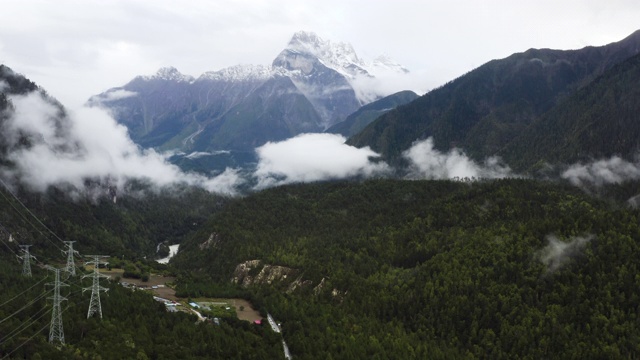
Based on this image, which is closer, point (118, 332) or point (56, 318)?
point (56, 318)

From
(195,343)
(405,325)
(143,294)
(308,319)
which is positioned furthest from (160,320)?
(405,325)

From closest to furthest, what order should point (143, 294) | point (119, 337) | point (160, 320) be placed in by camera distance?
point (119, 337), point (160, 320), point (143, 294)

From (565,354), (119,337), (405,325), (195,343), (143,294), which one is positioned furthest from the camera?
(405,325)

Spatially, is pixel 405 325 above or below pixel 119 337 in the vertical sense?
below

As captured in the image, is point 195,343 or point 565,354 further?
point 565,354

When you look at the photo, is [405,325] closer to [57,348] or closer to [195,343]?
[195,343]

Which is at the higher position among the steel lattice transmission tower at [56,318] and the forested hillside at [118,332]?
the steel lattice transmission tower at [56,318]

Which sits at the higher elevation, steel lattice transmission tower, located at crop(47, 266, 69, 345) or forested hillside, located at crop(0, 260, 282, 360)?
steel lattice transmission tower, located at crop(47, 266, 69, 345)

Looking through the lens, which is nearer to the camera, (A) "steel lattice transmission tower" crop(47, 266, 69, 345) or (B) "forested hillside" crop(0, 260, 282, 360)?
(A) "steel lattice transmission tower" crop(47, 266, 69, 345)

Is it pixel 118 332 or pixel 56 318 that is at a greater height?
pixel 56 318

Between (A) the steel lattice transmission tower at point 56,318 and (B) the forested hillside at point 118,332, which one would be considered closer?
(A) the steel lattice transmission tower at point 56,318
